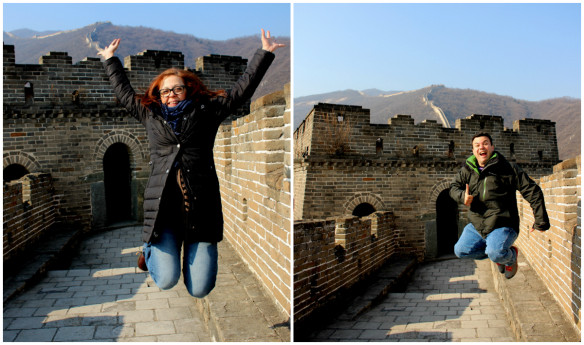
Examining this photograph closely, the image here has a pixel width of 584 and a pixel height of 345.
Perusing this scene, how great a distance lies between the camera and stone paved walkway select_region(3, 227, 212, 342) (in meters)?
4.65

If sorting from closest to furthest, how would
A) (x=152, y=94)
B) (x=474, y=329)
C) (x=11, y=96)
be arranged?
(x=152, y=94), (x=474, y=329), (x=11, y=96)

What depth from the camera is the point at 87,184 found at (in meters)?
12.6

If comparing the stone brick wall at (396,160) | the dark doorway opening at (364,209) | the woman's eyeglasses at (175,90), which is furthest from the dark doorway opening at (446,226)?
the woman's eyeglasses at (175,90)

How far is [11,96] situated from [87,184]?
9.11 feet

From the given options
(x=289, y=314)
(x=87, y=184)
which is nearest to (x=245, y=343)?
(x=289, y=314)

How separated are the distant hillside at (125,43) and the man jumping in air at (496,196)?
5.15m

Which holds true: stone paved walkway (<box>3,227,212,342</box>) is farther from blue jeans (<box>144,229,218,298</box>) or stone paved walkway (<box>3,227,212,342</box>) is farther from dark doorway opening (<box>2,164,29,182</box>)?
dark doorway opening (<box>2,164,29,182</box>)

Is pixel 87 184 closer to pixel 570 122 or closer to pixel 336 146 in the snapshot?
pixel 336 146

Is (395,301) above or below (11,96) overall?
below

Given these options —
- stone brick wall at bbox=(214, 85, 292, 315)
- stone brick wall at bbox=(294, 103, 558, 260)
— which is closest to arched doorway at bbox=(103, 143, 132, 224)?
stone brick wall at bbox=(294, 103, 558, 260)

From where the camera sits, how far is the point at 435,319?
7328mm

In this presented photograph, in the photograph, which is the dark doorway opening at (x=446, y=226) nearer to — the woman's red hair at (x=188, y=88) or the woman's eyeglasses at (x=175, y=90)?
the woman's red hair at (x=188, y=88)

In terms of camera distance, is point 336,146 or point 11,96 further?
point 336,146

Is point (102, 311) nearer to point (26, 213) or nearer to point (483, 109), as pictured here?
point (26, 213)
